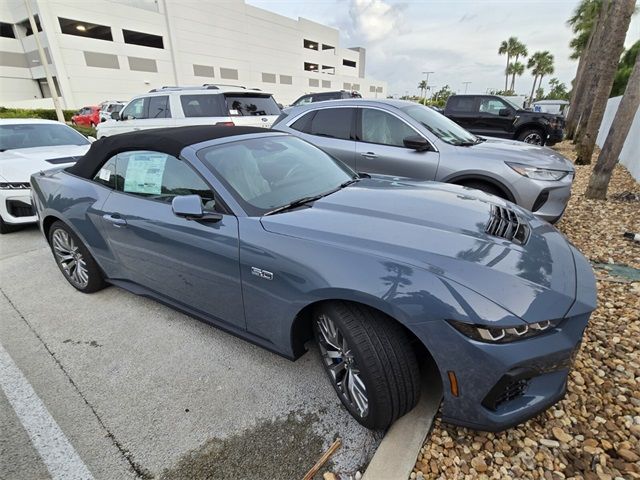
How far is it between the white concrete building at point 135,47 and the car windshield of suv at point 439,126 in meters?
29.5

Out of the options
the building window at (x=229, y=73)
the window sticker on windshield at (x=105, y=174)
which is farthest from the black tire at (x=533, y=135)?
the building window at (x=229, y=73)

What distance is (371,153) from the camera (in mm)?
4559

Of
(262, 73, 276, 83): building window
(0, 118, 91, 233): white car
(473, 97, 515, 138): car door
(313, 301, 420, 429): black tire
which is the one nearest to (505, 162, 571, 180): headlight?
(313, 301, 420, 429): black tire

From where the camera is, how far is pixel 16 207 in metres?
4.95

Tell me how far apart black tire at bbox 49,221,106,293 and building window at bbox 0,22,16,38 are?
3735 cm

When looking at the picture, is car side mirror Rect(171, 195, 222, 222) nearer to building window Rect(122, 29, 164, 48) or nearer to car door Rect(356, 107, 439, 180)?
car door Rect(356, 107, 439, 180)

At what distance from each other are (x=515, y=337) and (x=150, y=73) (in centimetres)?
3536

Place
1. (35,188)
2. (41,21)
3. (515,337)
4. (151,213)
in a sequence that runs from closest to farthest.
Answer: (515,337), (151,213), (35,188), (41,21)

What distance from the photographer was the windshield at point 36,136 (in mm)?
5766

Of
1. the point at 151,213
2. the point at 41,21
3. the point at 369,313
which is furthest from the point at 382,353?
the point at 41,21

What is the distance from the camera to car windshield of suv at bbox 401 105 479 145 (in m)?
4.38

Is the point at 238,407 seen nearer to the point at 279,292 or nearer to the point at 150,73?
the point at 279,292

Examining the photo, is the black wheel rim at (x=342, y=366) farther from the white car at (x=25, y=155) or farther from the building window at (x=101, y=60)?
the building window at (x=101, y=60)

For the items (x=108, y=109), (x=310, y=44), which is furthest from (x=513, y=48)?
(x=108, y=109)
